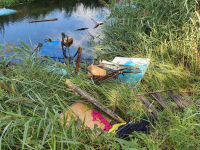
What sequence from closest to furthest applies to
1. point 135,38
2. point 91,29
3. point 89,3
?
point 135,38
point 91,29
point 89,3

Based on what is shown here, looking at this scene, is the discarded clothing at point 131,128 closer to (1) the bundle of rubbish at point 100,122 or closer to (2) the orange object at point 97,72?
(1) the bundle of rubbish at point 100,122

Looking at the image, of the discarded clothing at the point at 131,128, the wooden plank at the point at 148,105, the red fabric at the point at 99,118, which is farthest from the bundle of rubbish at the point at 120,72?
the discarded clothing at the point at 131,128

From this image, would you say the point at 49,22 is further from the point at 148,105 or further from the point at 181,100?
the point at 181,100

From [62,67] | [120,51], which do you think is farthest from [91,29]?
[62,67]

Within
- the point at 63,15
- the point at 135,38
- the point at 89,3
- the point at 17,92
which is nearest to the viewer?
the point at 17,92

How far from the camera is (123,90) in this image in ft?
6.97

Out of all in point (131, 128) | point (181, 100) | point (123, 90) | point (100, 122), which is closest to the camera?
point (131, 128)

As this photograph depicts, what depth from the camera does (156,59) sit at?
2.89m

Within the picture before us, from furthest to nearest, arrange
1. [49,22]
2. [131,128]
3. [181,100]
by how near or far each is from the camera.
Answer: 1. [49,22]
2. [181,100]
3. [131,128]

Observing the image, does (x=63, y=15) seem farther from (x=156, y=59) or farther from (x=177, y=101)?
(x=177, y=101)

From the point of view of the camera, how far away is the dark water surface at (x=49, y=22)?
6300 mm

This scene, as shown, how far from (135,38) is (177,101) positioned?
68.4 inches

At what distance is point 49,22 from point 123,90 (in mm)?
6366

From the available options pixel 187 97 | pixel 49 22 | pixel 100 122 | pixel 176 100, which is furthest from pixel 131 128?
pixel 49 22
